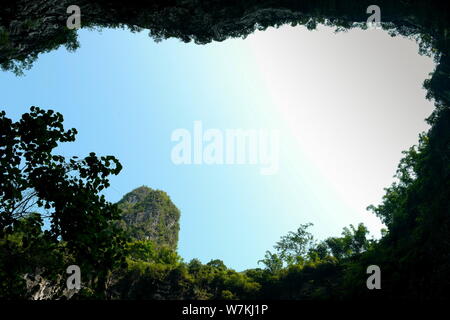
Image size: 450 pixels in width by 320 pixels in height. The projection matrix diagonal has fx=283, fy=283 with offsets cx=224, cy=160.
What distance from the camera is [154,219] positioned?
64438 millimetres

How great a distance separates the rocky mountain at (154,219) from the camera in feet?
204

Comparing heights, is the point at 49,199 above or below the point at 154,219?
above

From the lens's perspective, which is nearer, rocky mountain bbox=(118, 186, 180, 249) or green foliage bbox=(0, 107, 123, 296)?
green foliage bbox=(0, 107, 123, 296)

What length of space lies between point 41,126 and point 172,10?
47.8 feet

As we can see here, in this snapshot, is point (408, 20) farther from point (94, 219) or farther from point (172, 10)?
point (94, 219)

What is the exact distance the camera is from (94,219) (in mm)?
5980

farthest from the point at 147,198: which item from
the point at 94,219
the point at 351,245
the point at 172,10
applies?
the point at 94,219

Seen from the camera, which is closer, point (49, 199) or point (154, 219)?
point (49, 199)

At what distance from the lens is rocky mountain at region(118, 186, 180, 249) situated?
62.0m

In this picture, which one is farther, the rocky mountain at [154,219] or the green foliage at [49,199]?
the rocky mountain at [154,219]
